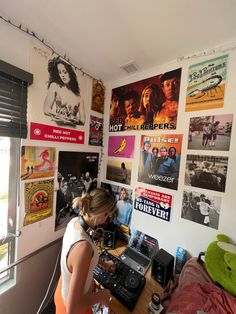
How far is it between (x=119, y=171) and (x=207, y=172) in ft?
2.61

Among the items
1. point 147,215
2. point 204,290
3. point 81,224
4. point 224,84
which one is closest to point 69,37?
point 224,84

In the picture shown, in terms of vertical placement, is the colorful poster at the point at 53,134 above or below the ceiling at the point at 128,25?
below

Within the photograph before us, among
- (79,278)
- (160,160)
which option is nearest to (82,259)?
(79,278)

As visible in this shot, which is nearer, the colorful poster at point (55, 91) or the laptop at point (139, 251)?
the colorful poster at point (55, 91)

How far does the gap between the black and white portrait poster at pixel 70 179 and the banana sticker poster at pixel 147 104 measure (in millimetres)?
456

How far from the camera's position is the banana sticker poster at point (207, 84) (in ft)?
3.35

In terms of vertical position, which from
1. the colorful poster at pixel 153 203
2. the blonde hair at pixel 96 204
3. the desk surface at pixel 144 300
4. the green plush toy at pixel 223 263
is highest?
the blonde hair at pixel 96 204

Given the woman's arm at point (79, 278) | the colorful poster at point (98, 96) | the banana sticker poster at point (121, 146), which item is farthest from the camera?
the colorful poster at point (98, 96)

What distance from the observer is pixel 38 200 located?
1.21 m

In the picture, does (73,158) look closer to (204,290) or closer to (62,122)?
(62,122)

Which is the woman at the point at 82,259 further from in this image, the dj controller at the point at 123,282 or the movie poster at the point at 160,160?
the movie poster at the point at 160,160

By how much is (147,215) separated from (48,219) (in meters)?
0.86

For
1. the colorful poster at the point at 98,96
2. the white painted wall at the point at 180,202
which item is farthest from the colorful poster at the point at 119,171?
the colorful poster at the point at 98,96

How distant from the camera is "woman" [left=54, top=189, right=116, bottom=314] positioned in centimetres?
70
